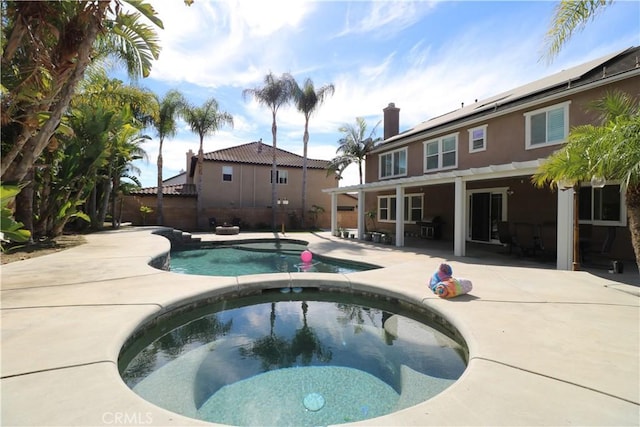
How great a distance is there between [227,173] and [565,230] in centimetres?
2441

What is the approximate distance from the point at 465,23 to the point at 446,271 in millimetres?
8320

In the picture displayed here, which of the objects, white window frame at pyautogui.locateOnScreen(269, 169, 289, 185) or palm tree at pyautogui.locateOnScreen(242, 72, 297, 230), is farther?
white window frame at pyautogui.locateOnScreen(269, 169, 289, 185)

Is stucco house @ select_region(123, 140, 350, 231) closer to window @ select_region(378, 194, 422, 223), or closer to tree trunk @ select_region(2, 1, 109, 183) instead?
window @ select_region(378, 194, 422, 223)

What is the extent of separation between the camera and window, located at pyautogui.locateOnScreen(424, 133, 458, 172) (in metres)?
15.1

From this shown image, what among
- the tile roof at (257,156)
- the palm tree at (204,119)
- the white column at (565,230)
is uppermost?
the palm tree at (204,119)

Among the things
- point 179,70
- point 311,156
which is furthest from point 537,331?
point 311,156

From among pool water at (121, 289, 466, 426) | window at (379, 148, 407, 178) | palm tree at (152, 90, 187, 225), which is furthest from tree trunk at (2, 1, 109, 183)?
palm tree at (152, 90, 187, 225)

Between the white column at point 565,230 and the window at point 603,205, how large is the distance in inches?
117

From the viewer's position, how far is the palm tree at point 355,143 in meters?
21.8

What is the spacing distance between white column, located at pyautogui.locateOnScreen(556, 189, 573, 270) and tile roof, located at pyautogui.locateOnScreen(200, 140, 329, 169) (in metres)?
23.4

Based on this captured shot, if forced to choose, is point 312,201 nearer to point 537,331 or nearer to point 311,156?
point 311,156

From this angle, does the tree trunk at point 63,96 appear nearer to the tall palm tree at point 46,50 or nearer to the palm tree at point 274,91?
the tall palm tree at point 46,50

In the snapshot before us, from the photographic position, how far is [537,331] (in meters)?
4.23

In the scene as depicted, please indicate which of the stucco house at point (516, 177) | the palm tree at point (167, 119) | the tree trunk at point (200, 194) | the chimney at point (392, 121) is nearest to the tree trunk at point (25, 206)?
the palm tree at point (167, 119)
